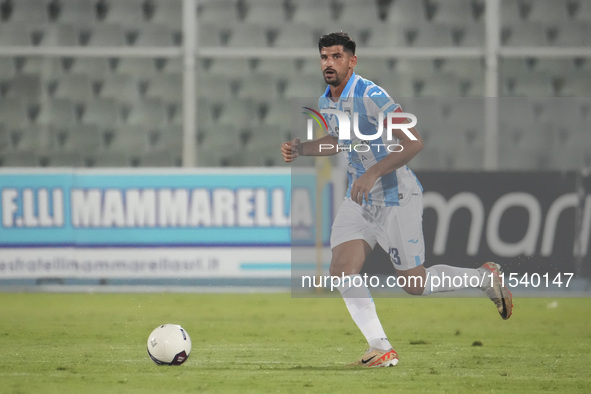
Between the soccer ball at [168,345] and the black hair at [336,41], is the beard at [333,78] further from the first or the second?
the soccer ball at [168,345]

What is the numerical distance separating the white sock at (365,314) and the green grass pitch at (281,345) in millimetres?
187

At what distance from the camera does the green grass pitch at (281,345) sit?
589 centimetres

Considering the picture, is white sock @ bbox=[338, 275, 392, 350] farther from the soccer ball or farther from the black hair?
the black hair

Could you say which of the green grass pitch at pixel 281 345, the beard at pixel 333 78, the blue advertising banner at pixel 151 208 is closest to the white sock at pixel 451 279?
the green grass pitch at pixel 281 345

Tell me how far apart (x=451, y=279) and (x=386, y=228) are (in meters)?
0.59

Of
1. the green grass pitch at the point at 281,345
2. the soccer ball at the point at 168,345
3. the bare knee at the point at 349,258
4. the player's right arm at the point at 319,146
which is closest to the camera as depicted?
the green grass pitch at the point at 281,345

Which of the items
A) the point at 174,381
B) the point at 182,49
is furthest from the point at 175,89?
the point at 174,381

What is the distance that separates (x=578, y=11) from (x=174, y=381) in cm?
865

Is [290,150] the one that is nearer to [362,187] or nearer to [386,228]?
[362,187]

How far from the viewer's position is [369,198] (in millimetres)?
6699

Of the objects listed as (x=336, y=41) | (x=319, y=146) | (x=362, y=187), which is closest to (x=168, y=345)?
(x=362, y=187)

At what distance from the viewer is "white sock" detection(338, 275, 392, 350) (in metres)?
6.40

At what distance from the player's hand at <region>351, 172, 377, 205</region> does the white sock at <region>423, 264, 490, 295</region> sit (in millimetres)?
690

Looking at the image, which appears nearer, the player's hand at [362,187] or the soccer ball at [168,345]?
the soccer ball at [168,345]
